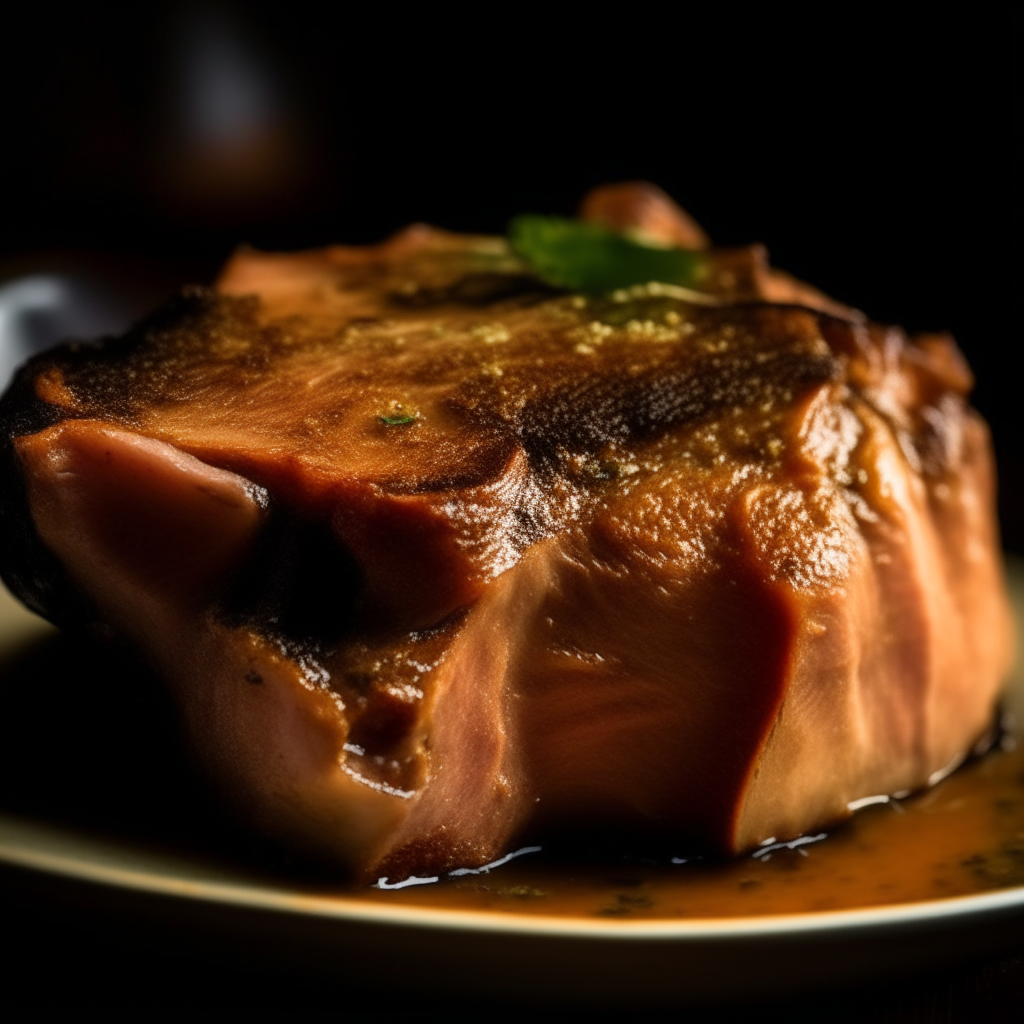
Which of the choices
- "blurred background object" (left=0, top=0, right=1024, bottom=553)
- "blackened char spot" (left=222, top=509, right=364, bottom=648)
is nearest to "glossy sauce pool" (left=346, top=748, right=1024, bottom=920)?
"blackened char spot" (left=222, top=509, right=364, bottom=648)

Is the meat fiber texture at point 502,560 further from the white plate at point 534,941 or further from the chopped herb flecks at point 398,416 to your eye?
the white plate at point 534,941

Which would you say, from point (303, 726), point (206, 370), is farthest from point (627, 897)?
point (206, 370)

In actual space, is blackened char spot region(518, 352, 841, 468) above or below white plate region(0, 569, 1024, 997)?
above

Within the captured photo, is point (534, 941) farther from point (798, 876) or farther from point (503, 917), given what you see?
point (798, 876)

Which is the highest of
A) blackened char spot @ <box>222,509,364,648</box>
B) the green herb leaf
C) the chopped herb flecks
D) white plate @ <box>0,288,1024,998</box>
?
the green herb leaf

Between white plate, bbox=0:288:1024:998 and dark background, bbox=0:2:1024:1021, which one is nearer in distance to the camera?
white plate, bbox=0:288:1024:998

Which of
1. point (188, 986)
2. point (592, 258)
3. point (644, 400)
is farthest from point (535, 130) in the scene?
point (188, 986)

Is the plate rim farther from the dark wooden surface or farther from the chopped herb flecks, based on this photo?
the chopped herb flecks

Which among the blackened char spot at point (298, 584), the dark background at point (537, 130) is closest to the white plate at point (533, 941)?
the blackened char spot at point (298, 584)
